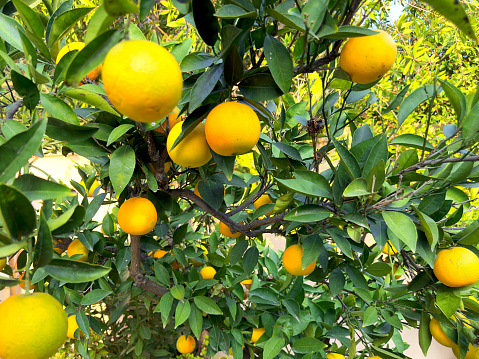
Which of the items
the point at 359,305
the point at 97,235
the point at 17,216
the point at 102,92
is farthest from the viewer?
the point at 359,305

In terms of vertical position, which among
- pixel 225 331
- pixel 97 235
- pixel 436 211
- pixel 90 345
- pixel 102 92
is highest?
pixel 102 92

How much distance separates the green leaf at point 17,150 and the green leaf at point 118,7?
17 centimetres

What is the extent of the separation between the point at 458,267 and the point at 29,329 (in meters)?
0.63

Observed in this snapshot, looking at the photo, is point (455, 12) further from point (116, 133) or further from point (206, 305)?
point (206, 305)

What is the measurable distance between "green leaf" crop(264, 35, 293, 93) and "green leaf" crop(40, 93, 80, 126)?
313mm

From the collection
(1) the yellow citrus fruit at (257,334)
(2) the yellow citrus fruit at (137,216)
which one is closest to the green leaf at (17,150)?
(2) the yellow citrus fruit at (137,216)

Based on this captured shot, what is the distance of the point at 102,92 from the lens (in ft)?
1.80

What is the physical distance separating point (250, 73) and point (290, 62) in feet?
0.24

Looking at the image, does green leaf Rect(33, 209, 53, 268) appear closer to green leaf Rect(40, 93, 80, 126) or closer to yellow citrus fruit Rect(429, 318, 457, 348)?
green leaf Rect(40, 93, 80, 126)

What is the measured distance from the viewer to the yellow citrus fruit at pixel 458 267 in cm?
54

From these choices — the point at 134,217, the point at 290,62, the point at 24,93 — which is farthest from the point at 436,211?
the point at 24,93

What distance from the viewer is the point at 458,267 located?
538mm

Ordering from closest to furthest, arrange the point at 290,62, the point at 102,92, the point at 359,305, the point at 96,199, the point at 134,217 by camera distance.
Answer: the point at 290,62
the point at 102,92
the point at 134,217
the point at 96,199
the point at 359,305

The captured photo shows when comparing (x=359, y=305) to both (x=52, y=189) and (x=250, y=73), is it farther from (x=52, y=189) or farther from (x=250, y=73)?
(x=52, y=189)
